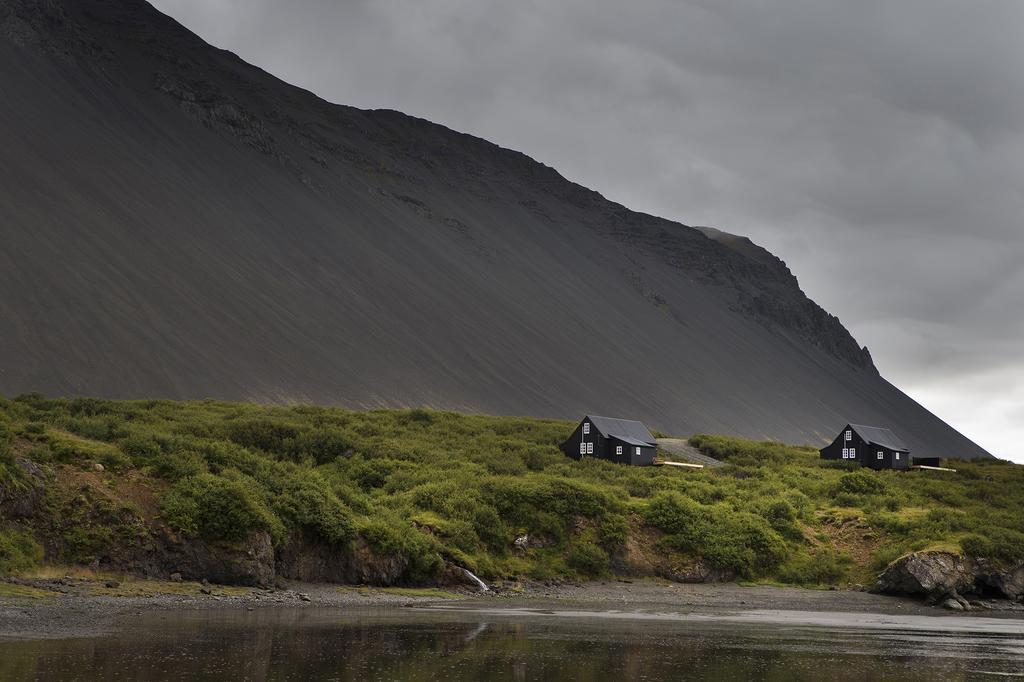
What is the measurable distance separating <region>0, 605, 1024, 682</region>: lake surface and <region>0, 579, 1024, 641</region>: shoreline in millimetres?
1438

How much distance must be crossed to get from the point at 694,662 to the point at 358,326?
389 feet

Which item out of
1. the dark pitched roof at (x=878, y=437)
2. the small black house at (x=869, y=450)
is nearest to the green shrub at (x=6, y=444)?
the small black house at (x=869, y=450)

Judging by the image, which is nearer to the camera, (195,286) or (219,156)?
(195,286)

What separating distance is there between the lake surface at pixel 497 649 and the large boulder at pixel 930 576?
1049 cm

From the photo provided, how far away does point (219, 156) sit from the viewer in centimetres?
17512

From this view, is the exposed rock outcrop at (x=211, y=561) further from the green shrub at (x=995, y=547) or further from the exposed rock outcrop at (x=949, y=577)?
the green shrub at (x=995, y=547)

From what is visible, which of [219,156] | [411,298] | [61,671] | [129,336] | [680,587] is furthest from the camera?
[219,156]

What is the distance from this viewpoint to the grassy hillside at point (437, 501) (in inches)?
1614

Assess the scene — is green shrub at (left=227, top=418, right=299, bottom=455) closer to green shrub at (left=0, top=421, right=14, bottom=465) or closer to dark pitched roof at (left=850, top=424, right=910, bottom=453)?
green shrub at (left=0, top=421, right=14, bottom=465)

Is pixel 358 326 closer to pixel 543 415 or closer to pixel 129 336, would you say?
pixel 543 415

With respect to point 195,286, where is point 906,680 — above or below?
below

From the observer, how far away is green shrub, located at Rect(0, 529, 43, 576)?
35625 millimetres

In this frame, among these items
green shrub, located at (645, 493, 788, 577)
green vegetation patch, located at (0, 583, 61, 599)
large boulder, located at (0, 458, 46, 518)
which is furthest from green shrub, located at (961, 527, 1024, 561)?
large boulder, located at (0, 458, 46, 518)

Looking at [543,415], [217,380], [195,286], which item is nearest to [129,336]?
[217,380]
